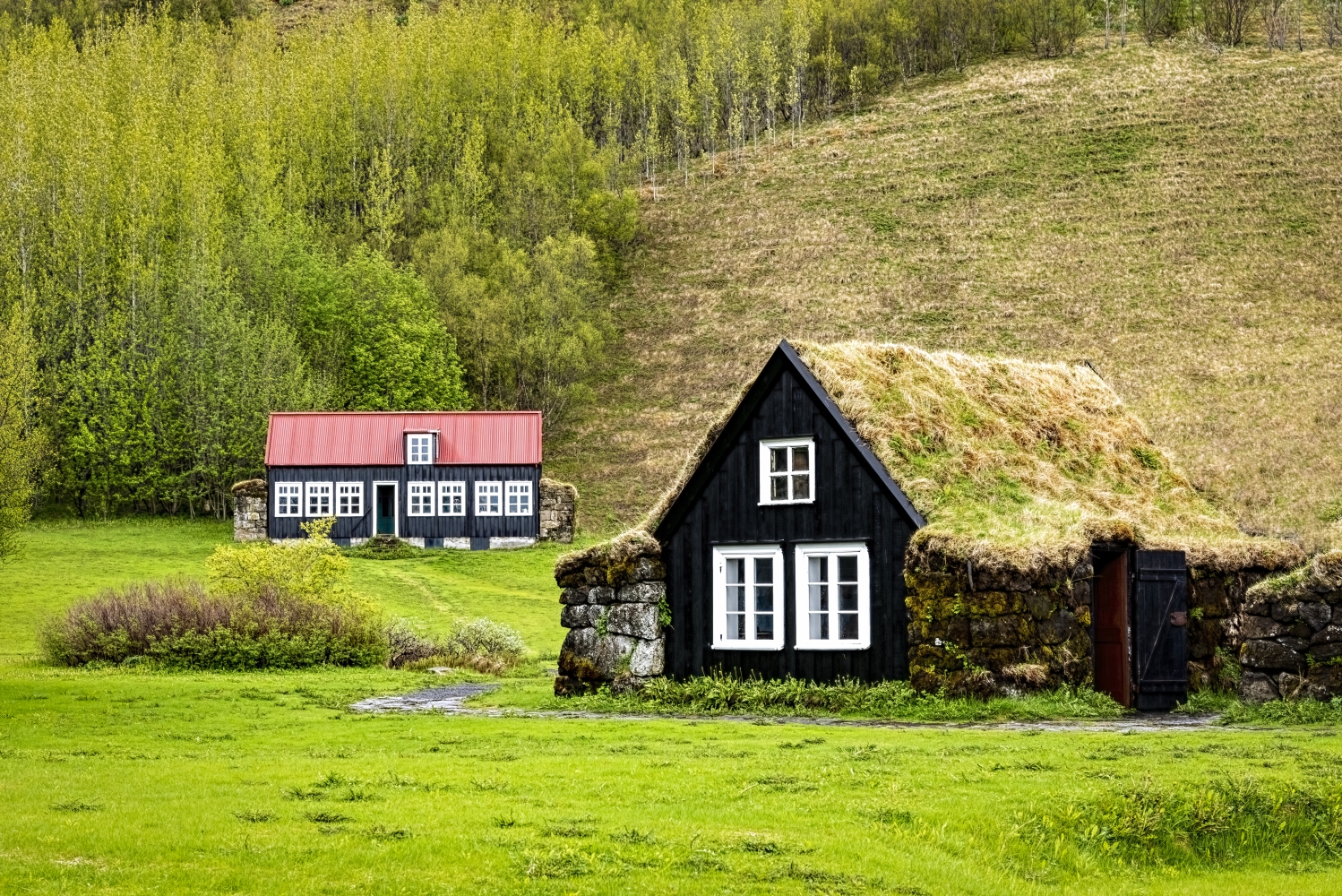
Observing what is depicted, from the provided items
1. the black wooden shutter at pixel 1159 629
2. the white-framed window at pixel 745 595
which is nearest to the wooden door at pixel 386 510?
the white-framed window at pixel 745 595

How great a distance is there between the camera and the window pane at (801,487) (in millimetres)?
26062

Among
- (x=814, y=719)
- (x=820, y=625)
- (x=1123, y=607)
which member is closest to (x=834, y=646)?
(x=820, y=625)

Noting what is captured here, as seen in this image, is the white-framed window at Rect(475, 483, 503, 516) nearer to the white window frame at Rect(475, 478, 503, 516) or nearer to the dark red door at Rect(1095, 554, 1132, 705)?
the white window frame at Rect(475, 478, 503, 516)

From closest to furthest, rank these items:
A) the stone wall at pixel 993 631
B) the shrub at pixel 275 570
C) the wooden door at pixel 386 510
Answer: the stone wall at pixel 993 631, the shrub at pixel 275 570, the wooden door at pixel 386 510

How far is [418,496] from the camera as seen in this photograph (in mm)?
63750

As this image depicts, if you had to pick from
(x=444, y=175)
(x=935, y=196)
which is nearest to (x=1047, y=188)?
(x=935, y=196)

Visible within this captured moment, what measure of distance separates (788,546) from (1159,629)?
6.58 m

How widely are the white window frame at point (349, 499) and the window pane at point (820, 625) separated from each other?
135 ft

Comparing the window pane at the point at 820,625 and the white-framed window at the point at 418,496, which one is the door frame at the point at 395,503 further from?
the window pane at the point at 820,625

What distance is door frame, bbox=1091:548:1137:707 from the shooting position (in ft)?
80.3

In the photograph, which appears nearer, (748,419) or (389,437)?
(748,419)

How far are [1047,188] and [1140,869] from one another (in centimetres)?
10067

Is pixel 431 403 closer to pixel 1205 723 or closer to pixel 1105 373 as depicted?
pixel 1105 373

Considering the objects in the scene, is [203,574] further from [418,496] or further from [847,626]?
[847,626]
